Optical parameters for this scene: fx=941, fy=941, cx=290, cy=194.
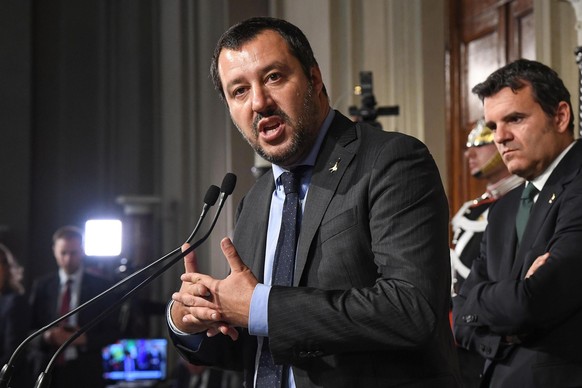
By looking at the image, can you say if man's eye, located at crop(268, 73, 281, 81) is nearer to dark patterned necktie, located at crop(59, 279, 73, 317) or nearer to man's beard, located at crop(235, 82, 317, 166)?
man's beard, located at crop(235, 82, 317, 166)

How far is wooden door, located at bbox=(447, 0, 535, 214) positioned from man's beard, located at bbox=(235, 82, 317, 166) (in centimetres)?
322

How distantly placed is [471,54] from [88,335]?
11.7ft

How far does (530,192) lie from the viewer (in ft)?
10.1

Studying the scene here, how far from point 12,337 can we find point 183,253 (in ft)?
18.1

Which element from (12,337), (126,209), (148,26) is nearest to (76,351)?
(12,337)

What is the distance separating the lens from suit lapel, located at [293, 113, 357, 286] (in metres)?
2.04

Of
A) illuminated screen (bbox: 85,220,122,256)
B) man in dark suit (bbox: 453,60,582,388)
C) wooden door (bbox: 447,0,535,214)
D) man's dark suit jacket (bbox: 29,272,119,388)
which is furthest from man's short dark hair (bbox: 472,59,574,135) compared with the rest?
illuminated screen (bbox: 85,220,122,256)

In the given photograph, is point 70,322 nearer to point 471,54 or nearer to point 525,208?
point 471,54

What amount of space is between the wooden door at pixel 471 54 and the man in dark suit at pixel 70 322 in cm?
307

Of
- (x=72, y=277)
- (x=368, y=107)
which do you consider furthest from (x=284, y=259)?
(x=72, y=277)

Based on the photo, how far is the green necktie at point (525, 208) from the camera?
3051 mm

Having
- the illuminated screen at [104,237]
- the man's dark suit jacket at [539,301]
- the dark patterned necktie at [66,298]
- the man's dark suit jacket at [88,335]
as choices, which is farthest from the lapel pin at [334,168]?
the illuminated screen at [104,237]

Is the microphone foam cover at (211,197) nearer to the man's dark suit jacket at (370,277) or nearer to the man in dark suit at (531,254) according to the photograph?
the man's dark suit jacket at (370,277)

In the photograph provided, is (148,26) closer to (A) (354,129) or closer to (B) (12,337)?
(B) (12,337)
